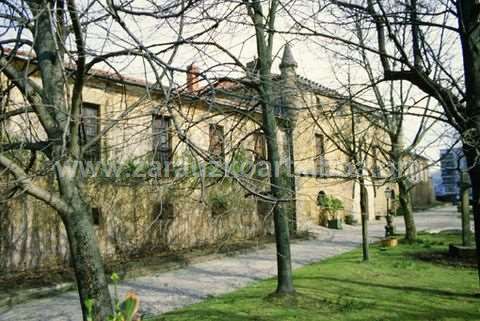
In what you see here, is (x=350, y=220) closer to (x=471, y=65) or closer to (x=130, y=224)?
(x=130, y=224)

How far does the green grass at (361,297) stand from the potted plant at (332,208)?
447 inches


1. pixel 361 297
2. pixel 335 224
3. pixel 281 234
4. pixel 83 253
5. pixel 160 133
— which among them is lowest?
pixel 361 297

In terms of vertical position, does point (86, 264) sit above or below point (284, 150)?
below

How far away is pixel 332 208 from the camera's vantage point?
2289 centimetres

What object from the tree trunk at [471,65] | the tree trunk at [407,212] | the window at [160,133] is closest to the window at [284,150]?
the window at [160,133]

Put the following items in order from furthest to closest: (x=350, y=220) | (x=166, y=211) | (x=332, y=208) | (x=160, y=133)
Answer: (x=350, y=220), (x=332, y=208), (x=166, y=211), (x=160, y=133)

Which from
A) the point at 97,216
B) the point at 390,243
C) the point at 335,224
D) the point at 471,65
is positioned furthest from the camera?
the point at 335,224

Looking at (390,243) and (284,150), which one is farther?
(390,243)

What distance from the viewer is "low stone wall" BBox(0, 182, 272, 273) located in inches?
414

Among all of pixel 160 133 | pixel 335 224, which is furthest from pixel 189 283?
pixel 335 224

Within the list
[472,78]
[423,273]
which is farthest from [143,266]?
[472,78]

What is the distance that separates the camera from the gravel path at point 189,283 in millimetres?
7812

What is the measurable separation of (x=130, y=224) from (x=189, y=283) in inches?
162

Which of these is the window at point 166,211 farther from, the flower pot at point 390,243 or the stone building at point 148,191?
the flower pot at point 390,243
